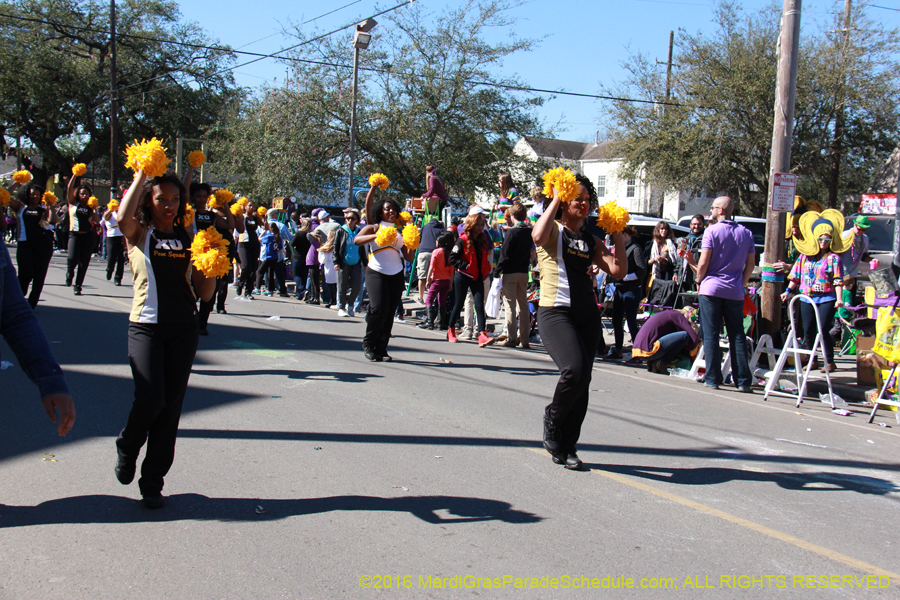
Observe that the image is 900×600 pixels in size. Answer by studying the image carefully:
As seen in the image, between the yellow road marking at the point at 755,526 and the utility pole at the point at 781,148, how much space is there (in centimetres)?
533

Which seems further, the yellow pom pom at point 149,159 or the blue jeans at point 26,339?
the yellow pom pom at point 149,159

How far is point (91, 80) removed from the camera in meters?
40.3

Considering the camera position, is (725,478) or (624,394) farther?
(624,394)

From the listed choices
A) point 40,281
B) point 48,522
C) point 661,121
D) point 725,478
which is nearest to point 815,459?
point 725,478

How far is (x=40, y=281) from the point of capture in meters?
10.9

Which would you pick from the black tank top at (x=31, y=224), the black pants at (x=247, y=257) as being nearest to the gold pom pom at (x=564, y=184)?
the black tank top at (x=31, y=224)

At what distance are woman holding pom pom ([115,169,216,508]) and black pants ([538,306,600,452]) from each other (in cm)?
231

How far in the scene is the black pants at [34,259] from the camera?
35.0 feet

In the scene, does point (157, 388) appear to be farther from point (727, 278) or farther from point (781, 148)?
point (781, 148)

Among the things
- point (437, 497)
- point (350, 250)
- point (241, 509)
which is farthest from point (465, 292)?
point (241, 509)

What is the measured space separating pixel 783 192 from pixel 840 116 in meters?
20.7

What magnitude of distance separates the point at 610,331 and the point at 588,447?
728cm

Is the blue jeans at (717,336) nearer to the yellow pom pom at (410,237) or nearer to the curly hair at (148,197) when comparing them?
the yellow pom pom at (410,237)

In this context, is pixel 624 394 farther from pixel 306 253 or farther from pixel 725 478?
pixel 306 253
